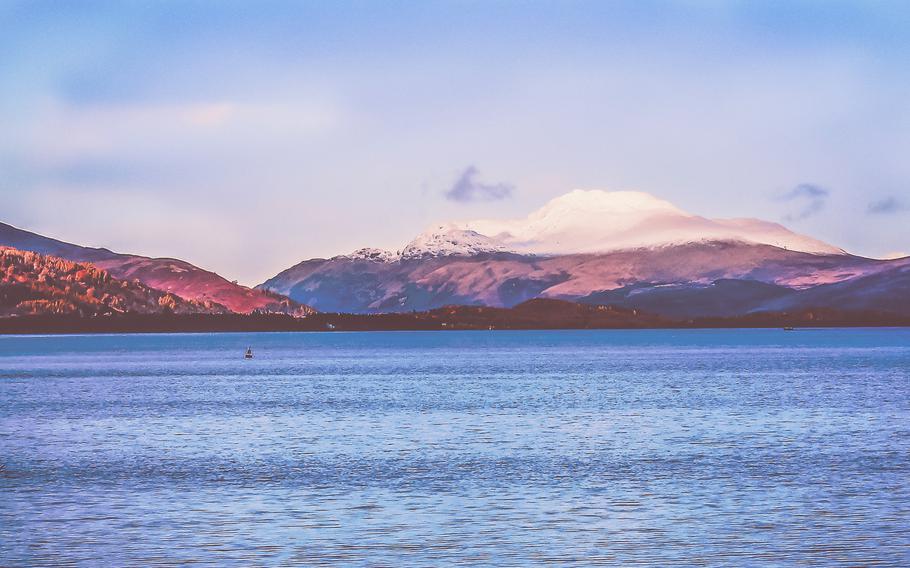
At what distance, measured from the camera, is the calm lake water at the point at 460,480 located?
1351 inches

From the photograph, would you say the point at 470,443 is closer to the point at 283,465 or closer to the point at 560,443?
the point at 560,443

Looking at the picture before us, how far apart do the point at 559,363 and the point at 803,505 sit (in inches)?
6081

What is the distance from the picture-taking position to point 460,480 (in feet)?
157

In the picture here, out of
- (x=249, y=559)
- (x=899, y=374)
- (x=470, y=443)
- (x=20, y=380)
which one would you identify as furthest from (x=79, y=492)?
(x=899, y=374)

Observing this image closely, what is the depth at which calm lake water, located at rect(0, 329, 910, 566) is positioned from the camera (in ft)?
113

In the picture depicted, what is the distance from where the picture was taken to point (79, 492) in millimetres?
45625

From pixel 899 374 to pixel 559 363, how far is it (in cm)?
6142

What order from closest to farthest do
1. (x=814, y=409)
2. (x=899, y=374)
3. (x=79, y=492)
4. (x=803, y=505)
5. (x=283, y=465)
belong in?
(x=803, y=505) → (x=79, y=492) → (x=283, y=465) → (x=814, y=409) → (x=899, y=374)

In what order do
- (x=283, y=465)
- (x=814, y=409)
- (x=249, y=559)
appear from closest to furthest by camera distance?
(x=249, y=559)
(x=283, y=465)
(x=814, y=409)

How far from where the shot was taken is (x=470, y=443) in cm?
6331

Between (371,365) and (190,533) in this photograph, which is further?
(371,365)

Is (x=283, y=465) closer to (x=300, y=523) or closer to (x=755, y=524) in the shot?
(x=300, y=523)

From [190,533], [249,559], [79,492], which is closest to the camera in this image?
[249,559]

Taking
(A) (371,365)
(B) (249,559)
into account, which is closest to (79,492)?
(B) (249,559)
